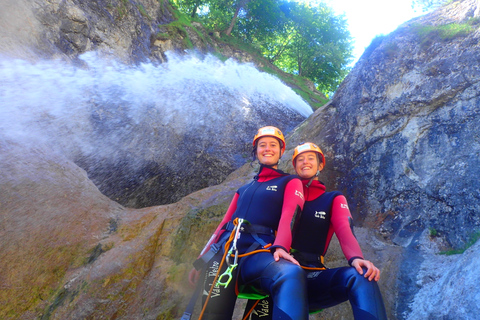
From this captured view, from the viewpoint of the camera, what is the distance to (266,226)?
11.4 ft

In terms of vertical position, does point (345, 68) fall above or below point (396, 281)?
above

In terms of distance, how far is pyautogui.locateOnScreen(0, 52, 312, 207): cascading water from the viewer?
654 cm

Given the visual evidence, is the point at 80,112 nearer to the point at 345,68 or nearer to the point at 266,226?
the point at 266,226

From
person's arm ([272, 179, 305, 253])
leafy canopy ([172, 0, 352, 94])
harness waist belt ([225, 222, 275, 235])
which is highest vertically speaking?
leafy canopy ([172, 0, 352, 94])

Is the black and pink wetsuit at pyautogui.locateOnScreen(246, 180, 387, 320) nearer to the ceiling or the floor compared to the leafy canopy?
nearer to the floor

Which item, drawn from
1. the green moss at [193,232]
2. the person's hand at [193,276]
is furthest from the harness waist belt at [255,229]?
the green moss at [193,232]

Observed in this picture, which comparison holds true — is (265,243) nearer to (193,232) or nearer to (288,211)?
(288,211)

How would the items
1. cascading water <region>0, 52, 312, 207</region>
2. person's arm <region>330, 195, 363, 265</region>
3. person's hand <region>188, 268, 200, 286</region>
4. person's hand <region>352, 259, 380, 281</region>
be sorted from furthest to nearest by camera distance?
cascading water <region>0, 52, 312, 207</region>, person's hand <region>188, 268, 200, 286</region>, person's arm <region>330, 195, 363, 265</region>, person's hand <region>352, 259, 380, 281</region>

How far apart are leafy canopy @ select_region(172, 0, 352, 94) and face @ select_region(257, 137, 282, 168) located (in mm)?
23912

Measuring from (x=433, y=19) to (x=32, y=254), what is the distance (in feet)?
32.7

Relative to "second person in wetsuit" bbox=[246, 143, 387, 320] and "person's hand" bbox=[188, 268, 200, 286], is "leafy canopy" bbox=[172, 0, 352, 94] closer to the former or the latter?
"second person in wetsuit" bbox=[246, 143, 387, 320]

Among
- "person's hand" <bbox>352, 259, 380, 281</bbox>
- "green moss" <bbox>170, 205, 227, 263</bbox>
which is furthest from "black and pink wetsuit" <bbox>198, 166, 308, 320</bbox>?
"green moss" <bbox>170, 205, 227, 263</bbox>

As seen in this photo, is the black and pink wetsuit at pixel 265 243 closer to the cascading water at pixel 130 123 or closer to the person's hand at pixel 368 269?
the person's hand at pixel 368 269

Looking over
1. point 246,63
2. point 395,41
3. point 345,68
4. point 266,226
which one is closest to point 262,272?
point 266,226
